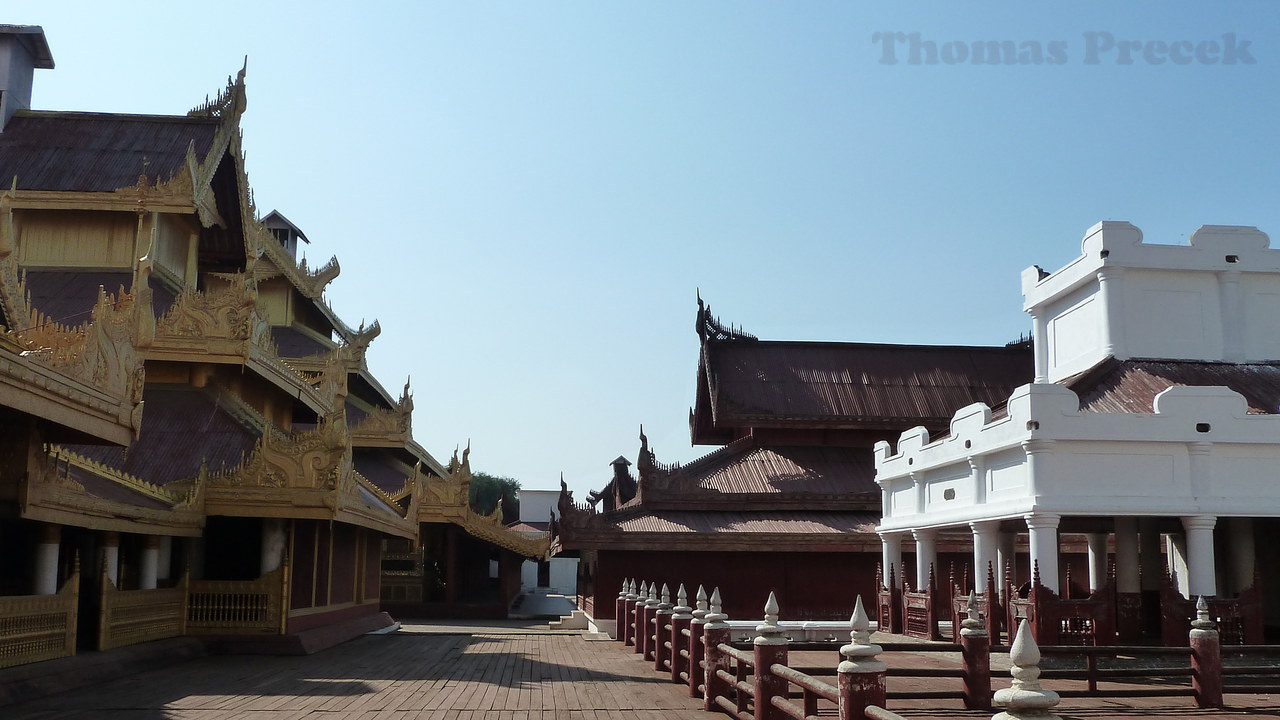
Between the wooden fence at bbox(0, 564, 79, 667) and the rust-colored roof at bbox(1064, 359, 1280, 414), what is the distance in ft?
48.6

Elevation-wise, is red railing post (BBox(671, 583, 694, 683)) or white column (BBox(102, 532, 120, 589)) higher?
white column (BBox(102, 532, 120, 589))

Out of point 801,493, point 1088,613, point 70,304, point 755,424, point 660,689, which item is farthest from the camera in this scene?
point 755,424

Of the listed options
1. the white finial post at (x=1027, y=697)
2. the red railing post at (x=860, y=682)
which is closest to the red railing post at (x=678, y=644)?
the red railing post at (x=860, y=682)

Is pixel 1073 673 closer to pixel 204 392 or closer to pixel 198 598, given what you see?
pixel 198 598

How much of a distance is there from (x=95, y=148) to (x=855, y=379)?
73.5ft

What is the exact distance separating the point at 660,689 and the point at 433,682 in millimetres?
2998

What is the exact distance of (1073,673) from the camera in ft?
42.9

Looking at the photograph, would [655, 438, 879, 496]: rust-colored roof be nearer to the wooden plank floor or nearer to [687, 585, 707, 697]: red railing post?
the wooden plank floor

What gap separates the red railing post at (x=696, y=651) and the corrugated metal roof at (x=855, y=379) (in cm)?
1949

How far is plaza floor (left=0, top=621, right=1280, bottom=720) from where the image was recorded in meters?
11.3

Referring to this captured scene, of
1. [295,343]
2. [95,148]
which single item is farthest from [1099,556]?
[295,343]

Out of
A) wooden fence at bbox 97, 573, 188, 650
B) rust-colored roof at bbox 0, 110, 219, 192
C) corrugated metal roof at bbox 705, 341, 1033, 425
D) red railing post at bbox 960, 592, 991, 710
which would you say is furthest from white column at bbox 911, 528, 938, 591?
rust-colored roof at bbox 0, 110, 219, 192

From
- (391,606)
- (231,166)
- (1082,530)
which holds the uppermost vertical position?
(231,166)

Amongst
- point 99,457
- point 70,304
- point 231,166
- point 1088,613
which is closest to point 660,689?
point 1088,613
